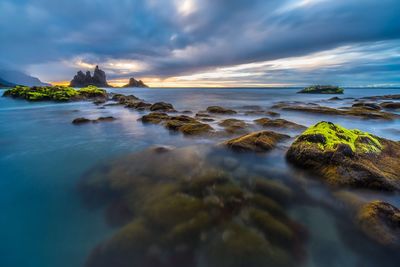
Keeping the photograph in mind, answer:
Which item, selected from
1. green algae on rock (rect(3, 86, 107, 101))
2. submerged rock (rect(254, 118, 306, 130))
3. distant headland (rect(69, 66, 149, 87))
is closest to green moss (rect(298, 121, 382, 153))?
submerged rock (rect(254, 118, 306, 130))

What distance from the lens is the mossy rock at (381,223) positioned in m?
3.97

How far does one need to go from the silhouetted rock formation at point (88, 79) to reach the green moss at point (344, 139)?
188836 millimetres

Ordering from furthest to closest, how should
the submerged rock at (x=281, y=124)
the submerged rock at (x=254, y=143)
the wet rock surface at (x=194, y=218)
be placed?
the submerged rock at (x=281, y=124)
the submerged rock at (x=254, y=143)
the wet rock surface at (x=194, y=218)

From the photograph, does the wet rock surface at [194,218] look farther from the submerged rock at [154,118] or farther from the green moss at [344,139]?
the submerged rock at [154,118]

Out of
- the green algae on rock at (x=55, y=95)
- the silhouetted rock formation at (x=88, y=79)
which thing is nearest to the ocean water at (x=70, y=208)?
the green algae on rock at (x=55, y=95)

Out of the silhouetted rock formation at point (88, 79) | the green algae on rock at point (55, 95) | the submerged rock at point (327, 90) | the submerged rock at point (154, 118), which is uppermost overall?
the silhouetted rock formation at point (88, 79)

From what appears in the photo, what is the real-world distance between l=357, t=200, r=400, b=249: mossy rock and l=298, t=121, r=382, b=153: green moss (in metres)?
2.73

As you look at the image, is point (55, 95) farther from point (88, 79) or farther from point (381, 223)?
point (88, 79)

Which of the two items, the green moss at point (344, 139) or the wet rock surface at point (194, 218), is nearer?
the wet rock surface at point (194, 218)

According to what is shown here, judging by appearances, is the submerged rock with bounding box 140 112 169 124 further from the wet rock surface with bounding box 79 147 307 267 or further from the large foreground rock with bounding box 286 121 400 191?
the large foreground rock with bounding box 286 121 400 191

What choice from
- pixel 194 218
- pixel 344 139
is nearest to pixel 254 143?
pixel 344 139

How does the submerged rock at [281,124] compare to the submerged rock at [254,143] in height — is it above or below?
below

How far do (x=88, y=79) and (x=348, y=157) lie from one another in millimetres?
194377

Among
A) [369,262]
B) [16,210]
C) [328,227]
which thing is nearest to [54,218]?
[16,210]
